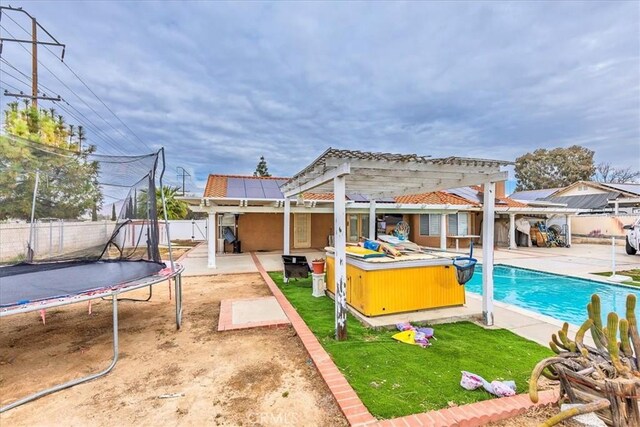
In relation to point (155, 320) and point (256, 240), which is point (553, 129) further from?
point (155, 320)

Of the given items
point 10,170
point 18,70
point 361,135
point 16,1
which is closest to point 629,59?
point 361,135

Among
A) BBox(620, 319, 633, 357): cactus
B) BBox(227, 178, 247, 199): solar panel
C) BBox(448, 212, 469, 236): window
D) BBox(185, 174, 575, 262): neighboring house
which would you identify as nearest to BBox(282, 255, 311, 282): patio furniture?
BBox(185, 174, 575, 262): neighboring house

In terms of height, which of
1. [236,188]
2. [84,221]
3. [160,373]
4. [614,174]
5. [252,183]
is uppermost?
[614,174]

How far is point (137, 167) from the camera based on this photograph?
18.7 feet

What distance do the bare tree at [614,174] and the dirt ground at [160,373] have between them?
53.3 m

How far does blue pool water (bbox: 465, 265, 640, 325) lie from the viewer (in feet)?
23.6

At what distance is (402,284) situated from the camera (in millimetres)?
5371

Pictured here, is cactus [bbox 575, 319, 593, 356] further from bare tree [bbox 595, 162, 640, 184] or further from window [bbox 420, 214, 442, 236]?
bare tree [bbox 595, 162, 640, 184]

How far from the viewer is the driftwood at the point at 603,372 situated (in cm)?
183

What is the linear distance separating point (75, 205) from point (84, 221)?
1.22 feet

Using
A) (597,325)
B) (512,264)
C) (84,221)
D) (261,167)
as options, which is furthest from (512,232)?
(261,167)

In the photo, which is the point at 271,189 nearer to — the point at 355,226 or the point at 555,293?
the point at 355,226

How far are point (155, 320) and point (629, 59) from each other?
20.8 m

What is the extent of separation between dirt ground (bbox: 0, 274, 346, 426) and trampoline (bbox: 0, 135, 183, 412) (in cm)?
62
